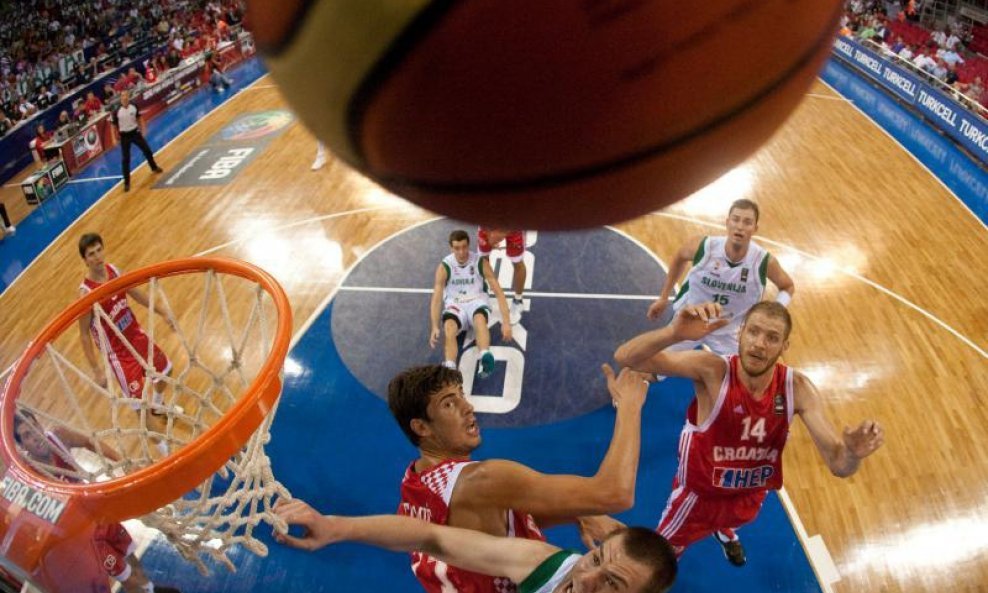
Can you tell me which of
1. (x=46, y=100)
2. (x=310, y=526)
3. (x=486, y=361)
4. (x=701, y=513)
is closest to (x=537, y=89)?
(x=310, y=526)

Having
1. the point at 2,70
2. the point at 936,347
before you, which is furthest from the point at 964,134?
the point at 2,70

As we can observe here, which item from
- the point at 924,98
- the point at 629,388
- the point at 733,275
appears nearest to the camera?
the point at 629,388

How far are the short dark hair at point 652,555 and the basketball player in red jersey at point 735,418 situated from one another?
3.32 ft

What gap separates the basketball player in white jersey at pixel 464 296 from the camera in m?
5.75

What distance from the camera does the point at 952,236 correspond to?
7754mm

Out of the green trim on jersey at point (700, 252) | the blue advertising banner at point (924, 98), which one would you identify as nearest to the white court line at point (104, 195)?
the green trim on jersey at point (700, 252)

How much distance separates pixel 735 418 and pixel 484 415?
2.42 meters

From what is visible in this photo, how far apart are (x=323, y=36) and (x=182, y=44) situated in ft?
64.3

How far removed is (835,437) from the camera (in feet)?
10.4

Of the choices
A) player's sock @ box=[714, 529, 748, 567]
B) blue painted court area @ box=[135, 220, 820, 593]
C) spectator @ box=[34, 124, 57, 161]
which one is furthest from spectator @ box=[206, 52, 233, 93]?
player's sock @ box=[714, 529, 748, 567]

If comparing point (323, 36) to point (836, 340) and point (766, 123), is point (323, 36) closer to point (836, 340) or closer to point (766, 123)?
point (766, 123)

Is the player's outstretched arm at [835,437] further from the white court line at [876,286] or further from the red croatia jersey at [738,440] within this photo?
the white court line at [876,286]

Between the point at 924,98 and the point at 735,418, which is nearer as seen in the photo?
the point at 735,418

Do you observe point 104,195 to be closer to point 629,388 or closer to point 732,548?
point 732,548
